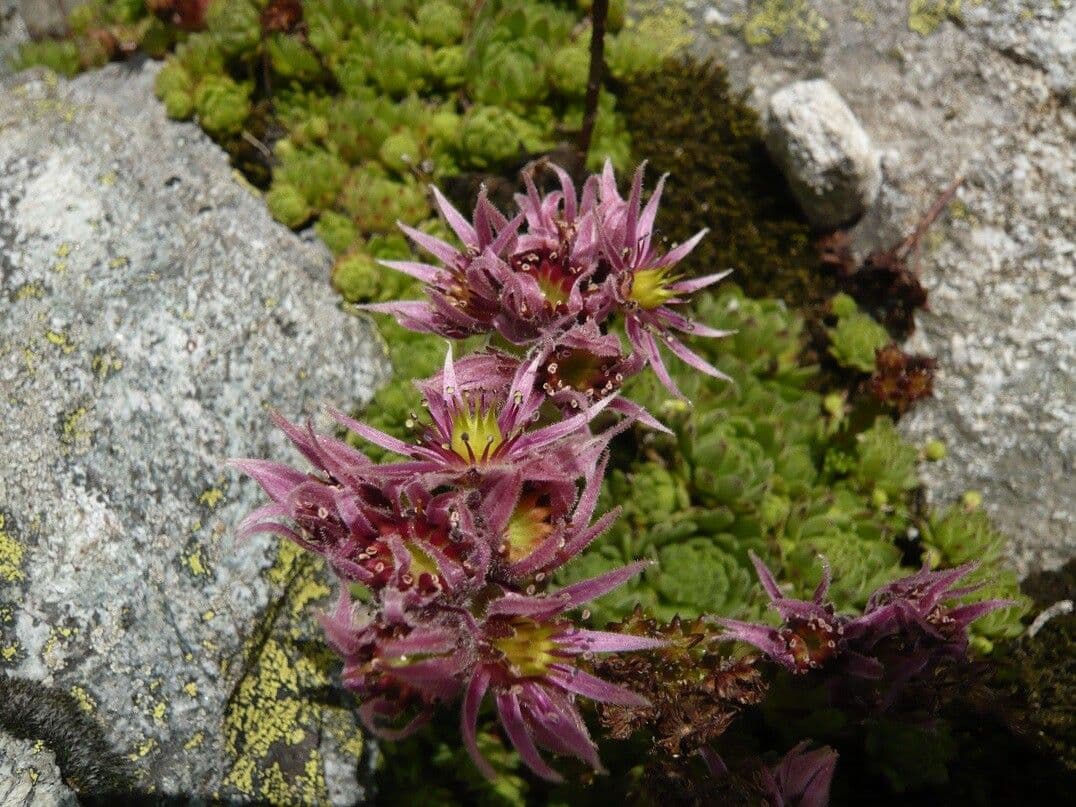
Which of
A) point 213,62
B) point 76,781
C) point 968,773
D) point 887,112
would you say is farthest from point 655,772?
point 213,62

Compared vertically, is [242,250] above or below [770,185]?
above

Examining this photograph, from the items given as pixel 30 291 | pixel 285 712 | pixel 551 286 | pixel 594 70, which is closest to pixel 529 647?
pixel 551 286

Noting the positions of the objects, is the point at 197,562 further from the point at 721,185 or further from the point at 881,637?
the point at 721,185

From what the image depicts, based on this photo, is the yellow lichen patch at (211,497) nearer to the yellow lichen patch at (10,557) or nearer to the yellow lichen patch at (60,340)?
the yellow lichen patch at (10,557)

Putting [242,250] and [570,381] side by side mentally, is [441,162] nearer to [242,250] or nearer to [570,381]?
[242,250]

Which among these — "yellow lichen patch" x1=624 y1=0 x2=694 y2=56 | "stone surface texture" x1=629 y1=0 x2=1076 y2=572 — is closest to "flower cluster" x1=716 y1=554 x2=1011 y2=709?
"stone surface texture" x1=629 y1=0 x2=1076 y2=572

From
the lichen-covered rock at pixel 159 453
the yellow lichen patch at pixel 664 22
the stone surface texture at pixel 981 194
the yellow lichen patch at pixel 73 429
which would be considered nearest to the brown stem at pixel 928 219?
the stone surface texture at pixel 981 194

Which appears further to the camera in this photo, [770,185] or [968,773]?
[770,185]
